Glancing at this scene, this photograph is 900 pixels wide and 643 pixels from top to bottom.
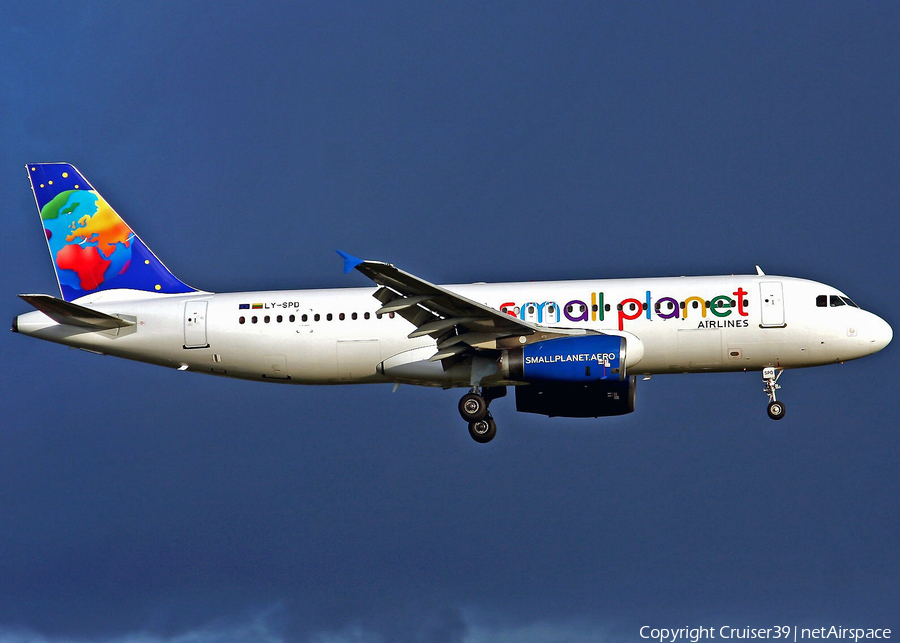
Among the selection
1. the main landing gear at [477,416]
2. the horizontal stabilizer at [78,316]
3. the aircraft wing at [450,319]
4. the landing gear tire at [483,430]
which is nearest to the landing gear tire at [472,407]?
the main landing gear at [477,416]

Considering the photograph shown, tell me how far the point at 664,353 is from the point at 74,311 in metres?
17.8

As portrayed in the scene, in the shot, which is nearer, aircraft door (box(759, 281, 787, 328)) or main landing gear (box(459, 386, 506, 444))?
aircraft door (box(759, 281, 787, 328))

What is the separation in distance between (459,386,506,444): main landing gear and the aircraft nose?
11.5 metres

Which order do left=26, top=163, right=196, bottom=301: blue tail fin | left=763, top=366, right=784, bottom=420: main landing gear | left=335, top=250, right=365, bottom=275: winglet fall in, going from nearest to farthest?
1. left=335, top=250, right=365, bottom=275: winglet
2. left=763, top=366, right=784, bottom=420: main landing gear
3. left=26, top=163, right=196, bottom=301: blue tail fin

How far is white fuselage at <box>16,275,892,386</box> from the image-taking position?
35250mm

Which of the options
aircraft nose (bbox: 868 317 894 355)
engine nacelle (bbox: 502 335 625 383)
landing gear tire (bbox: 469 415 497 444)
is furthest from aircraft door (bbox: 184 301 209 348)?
aircraft nose (bbox: 868 317 894 355)

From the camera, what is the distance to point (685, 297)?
116ft

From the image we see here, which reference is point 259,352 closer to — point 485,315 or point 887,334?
point 485,315

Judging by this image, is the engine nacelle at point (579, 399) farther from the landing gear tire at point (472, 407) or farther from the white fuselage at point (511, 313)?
the landing gear tire at point (472, 407)

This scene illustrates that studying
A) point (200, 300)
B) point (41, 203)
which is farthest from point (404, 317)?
point (41, 203)

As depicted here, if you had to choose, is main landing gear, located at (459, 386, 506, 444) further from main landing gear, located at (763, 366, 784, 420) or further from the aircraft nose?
the aircraft nose

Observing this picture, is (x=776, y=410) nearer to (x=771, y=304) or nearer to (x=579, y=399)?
(x=771, y=304)

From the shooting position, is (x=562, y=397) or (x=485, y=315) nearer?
(x=485, y=315)

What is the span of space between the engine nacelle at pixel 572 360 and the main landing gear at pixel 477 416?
175cm
